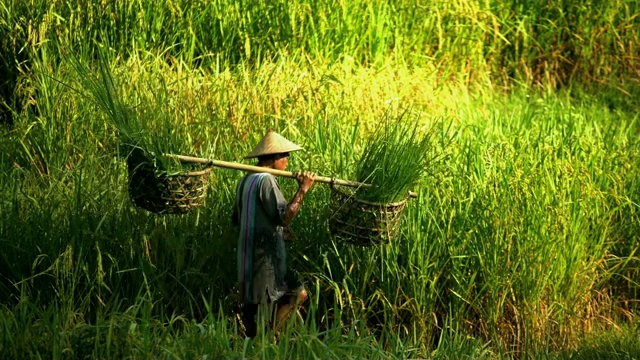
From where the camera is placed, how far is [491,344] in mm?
6387

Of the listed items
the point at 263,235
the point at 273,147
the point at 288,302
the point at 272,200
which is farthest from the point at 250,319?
the point at 273,147

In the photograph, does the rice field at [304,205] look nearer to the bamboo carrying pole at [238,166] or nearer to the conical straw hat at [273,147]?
the bamboo carrying pole at [238,166]

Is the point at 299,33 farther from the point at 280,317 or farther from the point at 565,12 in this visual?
the point at 280,317

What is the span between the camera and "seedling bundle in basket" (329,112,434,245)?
5555 millimetres

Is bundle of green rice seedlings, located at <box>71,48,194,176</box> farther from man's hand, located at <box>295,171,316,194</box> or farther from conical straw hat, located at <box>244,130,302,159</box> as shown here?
man's hand, located at <box>295,171,316,194</box>

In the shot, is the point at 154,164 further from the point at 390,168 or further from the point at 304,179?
the point at 390,168

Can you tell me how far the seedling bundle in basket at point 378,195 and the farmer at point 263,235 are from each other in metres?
0.29

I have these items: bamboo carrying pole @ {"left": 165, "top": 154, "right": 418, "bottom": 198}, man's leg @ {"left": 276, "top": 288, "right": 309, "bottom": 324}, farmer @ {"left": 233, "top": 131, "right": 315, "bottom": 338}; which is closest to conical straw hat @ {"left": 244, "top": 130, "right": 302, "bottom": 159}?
farmer @ {"left": 233, "top": 131, "right": 315, "bottom": 338}

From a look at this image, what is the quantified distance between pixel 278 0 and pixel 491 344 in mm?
3629

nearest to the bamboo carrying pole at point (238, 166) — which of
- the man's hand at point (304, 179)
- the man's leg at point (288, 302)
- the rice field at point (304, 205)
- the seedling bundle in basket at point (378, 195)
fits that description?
the man's hand at point (304, 179)

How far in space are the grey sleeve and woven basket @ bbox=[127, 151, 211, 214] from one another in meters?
0.30

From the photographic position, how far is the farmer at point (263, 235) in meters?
5.50

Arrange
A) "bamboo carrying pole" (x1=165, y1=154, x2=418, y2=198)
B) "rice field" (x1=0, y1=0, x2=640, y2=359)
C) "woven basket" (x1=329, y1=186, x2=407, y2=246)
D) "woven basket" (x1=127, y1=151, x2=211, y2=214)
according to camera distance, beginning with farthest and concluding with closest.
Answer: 1. "rice field" (x1=0, y1=0, x2=640, y2=359)
2. "woven basket" (x1=329, y1=186, x2=407, y2=246)
3. "woven basket" (x1=127, y1=151, x2=211, y2=214)
4. "bamboo carrying pole" (x1=165, y1=154, x2=418, y2=198)

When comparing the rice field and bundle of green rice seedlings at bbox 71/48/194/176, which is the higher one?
bundle of green rice seedlings at bbox 71/48/194/176
